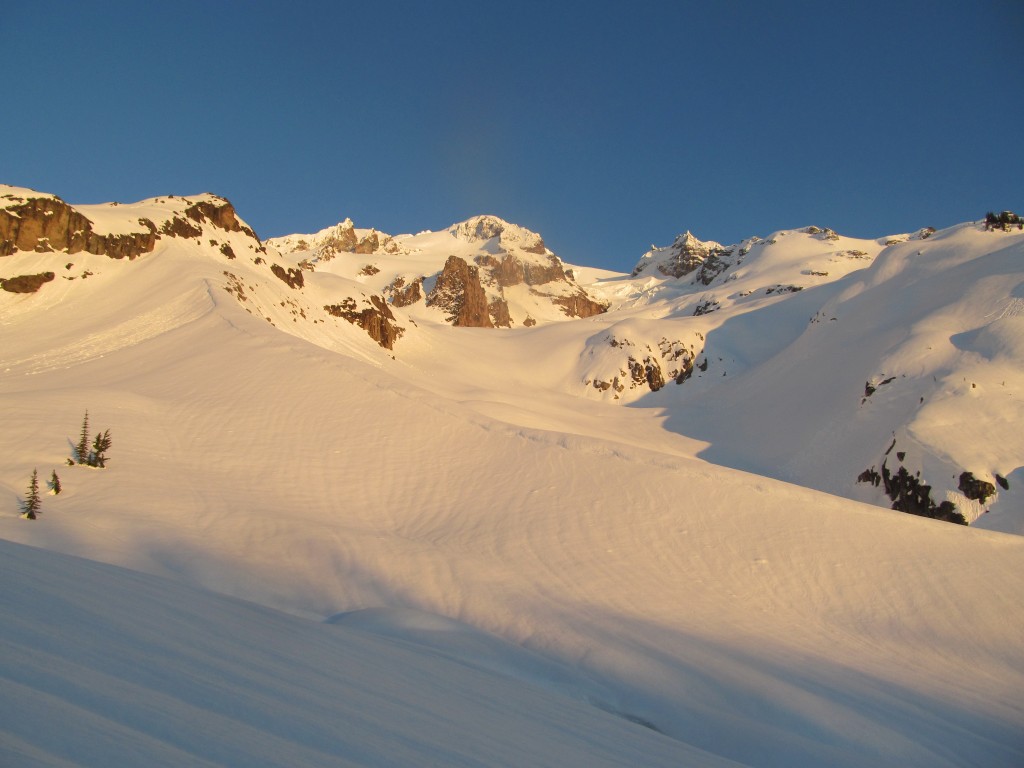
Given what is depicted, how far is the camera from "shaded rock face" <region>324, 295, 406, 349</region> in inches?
1709

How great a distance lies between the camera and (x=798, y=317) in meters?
49.1

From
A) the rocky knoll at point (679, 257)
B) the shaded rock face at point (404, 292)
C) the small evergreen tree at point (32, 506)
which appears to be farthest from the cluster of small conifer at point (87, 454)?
the rocky knoll at point (679, 257)

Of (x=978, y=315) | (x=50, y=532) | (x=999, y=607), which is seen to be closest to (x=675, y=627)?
(x=999, y=607)

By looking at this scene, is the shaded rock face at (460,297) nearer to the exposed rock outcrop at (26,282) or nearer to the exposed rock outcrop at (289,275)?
the exposed rock outcrop at (289,275)

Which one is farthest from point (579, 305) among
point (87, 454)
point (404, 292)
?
point (87, 454)

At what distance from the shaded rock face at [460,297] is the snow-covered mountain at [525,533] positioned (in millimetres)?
58104

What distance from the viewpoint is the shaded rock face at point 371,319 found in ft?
142

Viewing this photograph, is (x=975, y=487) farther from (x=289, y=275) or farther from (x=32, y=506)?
(x=289, y=275)

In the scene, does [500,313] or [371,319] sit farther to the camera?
[500,313]

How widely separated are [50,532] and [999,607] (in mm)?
13499

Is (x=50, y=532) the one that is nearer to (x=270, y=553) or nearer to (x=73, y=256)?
(x=270, y=553)

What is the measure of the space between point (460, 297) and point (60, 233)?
62101 millimetres

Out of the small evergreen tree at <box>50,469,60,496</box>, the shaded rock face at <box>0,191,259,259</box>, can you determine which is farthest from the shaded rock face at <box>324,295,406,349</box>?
the small evergreen tree at <box>50,469,60,496</box>

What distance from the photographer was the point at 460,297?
91.8 meters
